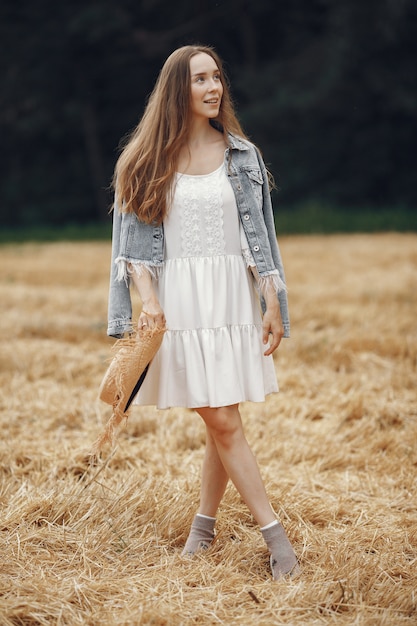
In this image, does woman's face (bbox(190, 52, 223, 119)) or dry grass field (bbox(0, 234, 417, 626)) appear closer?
dry grass field (bbox(0, 234, 417, 626))

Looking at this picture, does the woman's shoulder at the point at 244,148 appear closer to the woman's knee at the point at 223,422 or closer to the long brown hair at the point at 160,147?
the long brown hair at the point at 160,147

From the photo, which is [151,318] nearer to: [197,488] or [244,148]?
[244,148]

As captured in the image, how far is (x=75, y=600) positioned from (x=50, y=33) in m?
24.3

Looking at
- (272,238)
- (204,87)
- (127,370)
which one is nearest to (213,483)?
(127,370)

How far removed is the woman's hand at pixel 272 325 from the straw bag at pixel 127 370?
0.36 m

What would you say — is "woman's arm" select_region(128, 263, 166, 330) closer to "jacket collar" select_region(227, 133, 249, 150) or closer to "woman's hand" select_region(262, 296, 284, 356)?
"woman's hand" select_region(262, 296, 284, 356)

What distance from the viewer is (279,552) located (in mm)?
3051

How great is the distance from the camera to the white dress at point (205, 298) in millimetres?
3039

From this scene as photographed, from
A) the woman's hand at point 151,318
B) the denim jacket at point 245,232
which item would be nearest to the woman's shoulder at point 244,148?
the denim jacket at point 245,232

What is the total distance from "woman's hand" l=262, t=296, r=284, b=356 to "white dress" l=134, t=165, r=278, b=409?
5cm

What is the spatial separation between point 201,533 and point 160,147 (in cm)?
144

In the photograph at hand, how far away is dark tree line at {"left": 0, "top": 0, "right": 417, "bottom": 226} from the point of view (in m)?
21.0

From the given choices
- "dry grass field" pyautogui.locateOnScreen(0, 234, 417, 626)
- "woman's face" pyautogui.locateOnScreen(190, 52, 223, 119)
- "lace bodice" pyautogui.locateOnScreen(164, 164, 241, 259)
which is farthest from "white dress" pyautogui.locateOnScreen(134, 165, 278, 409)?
"dry grass field" pyautogui.locateOnScreen(0, 234, 417, 626)

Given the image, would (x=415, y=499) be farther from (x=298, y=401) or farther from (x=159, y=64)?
(x=159, y=64)
